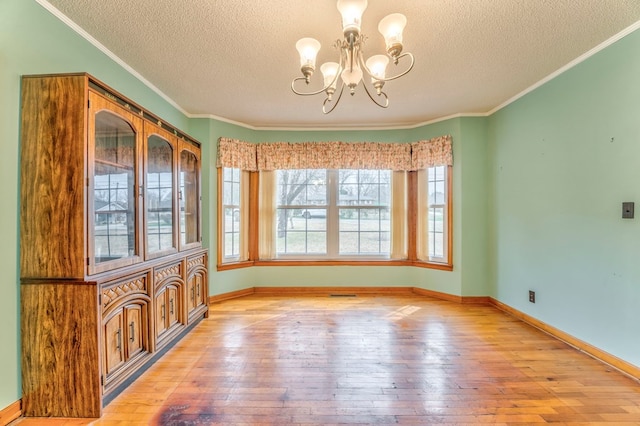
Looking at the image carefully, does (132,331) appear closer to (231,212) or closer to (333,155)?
(231,212)

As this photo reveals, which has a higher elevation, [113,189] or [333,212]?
[113,189]

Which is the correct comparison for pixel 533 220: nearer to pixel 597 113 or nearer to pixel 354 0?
pixel 597 113

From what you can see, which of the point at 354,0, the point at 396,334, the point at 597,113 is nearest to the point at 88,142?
the point at 354,0

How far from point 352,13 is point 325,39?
740mm

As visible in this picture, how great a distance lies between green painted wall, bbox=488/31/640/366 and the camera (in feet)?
7.24

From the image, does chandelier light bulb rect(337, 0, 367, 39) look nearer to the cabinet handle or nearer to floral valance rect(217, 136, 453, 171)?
the cabinet handle

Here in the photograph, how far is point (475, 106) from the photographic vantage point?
3.67m

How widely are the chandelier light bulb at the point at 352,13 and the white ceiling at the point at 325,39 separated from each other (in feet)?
1.31

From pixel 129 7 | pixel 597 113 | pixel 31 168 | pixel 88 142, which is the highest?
pixel 129 7

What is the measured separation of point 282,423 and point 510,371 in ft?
5.91

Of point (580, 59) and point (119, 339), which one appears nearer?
point (119, 339)

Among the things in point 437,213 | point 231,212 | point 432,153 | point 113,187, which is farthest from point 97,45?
point 437,213

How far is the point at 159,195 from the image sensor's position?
2562 millimetres

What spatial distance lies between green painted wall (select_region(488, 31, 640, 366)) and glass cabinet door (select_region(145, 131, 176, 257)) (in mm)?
3725
